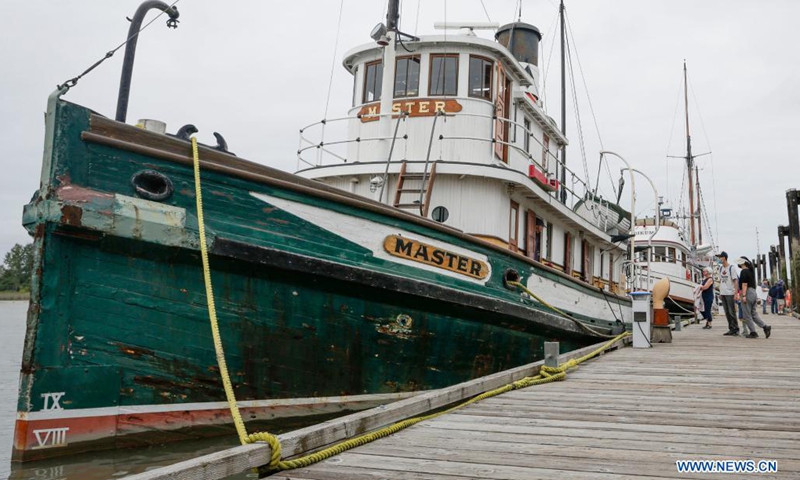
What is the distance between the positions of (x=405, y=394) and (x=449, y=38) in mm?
5097

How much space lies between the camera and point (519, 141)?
1102 centimetres

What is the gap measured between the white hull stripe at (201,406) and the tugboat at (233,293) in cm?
1

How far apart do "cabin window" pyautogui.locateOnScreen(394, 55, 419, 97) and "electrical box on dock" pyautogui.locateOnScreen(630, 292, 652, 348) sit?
4.27 m

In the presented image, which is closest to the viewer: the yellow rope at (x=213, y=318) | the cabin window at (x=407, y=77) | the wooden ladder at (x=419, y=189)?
the yellow rope at (x=213, y=318)

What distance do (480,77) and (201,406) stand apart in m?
6.14

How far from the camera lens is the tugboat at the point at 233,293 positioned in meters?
4.68

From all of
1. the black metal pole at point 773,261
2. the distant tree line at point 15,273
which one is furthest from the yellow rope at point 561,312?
the distant tree line at point 15,273

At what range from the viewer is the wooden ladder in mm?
7805

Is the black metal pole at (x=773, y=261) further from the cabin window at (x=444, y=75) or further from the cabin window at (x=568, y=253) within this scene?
the cabin window at (x=444, y=75)

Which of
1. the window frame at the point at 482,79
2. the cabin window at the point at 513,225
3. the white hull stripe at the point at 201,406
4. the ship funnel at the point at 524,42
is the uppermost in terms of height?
the ship funnel at the point at 524,42

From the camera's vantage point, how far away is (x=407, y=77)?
30.7ft

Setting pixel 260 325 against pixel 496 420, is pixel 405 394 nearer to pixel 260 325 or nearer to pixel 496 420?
pixel 260 325

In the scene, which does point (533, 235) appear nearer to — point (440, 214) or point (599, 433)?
point (440, 214)

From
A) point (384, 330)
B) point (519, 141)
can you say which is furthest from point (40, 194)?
point (519, 141)
